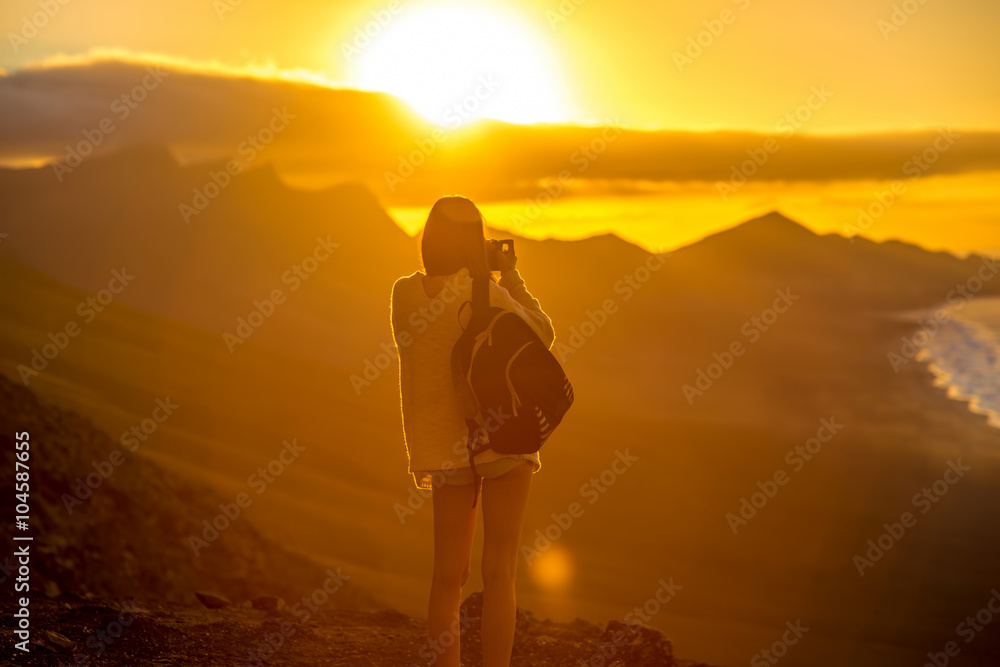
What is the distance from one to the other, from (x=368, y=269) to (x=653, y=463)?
56477mm

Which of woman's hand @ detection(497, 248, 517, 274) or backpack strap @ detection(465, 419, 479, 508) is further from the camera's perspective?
woman's hand @ detection(497, 248, 517, 274)

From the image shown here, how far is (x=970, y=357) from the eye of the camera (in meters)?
73.2

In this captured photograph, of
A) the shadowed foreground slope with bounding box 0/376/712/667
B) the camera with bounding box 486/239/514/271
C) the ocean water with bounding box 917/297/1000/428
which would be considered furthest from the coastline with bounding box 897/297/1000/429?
the camera with bounding box 486/239/514/271

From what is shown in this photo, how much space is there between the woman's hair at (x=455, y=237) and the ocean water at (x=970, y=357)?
50.9 metres

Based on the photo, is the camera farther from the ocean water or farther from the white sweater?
the ocean water

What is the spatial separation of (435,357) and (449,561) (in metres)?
0.72

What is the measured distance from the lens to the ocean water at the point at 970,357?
189 feet

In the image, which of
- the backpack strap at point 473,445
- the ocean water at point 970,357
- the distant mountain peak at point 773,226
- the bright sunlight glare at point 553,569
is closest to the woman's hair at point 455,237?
the backpack strap at point 473,445

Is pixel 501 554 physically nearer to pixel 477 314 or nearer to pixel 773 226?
pixel 477 314

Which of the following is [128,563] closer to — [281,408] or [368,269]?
[281,408]

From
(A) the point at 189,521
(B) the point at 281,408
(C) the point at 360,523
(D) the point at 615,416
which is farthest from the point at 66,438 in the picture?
(D) the point at 615,416

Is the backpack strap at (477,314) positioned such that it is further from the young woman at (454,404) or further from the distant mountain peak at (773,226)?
the distant mountain peak at (773,226)

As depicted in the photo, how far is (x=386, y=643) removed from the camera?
545 centimetres

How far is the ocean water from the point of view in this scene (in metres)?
57.6
